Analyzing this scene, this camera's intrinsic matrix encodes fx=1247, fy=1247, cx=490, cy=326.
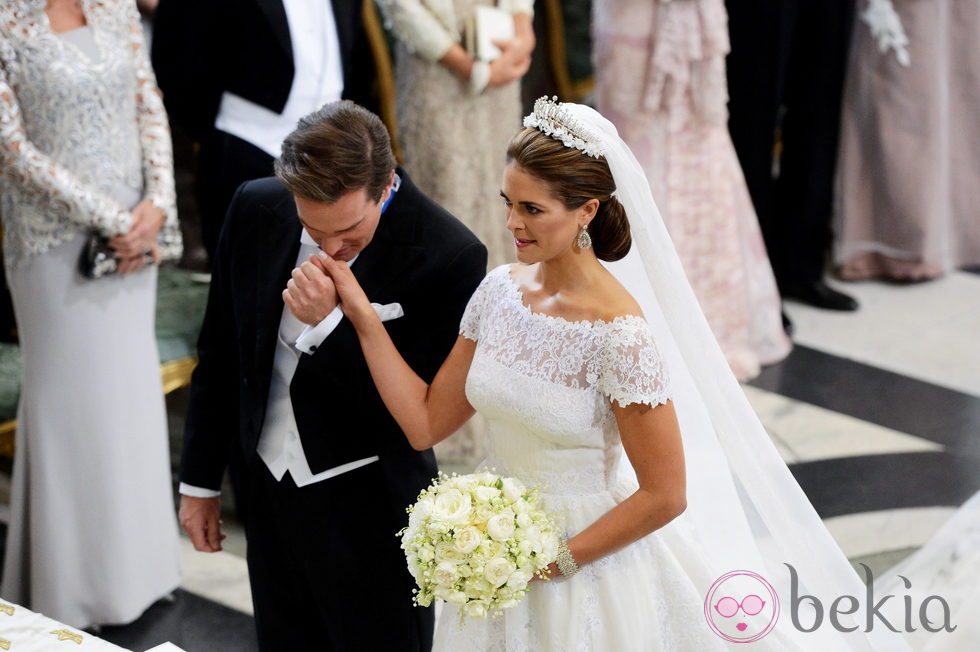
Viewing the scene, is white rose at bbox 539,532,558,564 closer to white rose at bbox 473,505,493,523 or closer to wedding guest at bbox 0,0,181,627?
white rose at bbox 473,505,493,523

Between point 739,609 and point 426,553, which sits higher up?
point 426,553

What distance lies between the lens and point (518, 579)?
7.52 ft

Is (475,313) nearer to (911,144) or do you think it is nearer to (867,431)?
(867,431)

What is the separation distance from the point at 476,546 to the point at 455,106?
2.82 m

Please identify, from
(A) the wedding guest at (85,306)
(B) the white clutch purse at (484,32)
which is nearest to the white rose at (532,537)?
(A) the wedding guest at (85,306)

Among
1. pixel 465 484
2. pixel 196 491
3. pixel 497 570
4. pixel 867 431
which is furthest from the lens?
pixel 867 431

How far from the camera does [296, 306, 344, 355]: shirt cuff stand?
102 inches

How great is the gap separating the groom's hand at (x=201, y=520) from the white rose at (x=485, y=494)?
91 cm

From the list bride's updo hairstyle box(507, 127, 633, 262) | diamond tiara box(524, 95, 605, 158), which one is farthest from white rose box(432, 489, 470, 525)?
diamond tiara box(524, 95, 605, 158)

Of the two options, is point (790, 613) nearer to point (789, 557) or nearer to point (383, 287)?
point (789, 557)

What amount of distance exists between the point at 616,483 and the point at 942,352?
389cm

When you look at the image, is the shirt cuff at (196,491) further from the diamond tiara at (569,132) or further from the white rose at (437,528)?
the diamond tiara at (569,132)

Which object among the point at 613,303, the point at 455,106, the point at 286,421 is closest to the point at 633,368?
the point at 613,303

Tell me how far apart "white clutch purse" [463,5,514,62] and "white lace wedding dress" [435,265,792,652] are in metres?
2.33
